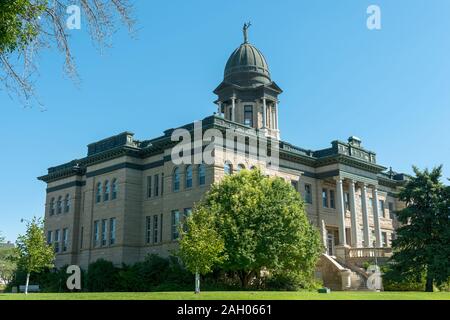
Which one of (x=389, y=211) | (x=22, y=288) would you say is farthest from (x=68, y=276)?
(x=389, y=211)

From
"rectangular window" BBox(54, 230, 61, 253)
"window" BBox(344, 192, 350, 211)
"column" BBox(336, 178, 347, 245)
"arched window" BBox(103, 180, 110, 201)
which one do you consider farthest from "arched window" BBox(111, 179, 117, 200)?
"window" BBox(344, 192, 350, 211)

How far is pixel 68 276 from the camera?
45.9 m

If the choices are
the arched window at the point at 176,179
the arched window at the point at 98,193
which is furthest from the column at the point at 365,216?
the arched window at the point at 98,193

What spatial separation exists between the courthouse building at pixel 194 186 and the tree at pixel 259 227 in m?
5.32

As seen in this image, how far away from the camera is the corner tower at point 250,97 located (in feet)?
175

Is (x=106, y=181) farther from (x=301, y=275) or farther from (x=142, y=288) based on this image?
(x=301, y=275)

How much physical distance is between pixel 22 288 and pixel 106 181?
11627mm

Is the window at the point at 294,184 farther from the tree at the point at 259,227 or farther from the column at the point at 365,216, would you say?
the tree at the point at 259,227

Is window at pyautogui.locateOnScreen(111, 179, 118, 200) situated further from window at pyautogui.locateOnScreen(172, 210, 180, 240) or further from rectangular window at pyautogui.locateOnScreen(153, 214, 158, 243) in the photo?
window at pyautogui.locateOnScreen(172, 210, 180, 240)

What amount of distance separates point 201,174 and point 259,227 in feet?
30.4

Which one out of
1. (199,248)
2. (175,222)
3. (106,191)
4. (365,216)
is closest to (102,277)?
(175,222)

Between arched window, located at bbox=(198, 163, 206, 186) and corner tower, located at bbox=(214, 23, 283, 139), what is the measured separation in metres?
12.9

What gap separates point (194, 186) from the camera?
135 feet

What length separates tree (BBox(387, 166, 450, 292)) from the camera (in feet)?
114
